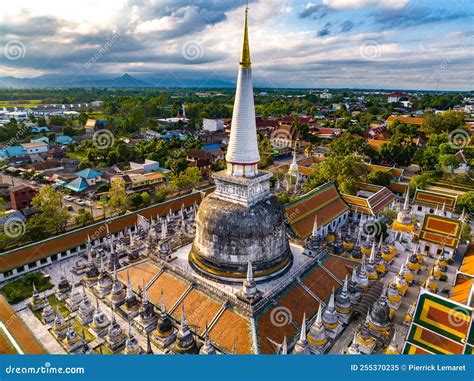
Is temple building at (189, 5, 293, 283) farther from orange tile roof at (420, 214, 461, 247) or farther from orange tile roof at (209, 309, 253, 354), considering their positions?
orange tile roof at (420, 214, 461, 247)

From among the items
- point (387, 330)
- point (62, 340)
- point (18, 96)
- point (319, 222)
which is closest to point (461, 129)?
point (319, 222)

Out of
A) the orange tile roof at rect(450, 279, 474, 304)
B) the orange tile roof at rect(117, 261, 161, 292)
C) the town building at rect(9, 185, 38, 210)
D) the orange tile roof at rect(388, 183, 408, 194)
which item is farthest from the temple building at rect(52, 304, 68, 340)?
the orange tile roof at rect(388, 183, 408, 194)

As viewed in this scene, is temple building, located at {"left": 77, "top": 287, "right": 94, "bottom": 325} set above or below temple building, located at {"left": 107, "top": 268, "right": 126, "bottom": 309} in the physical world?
below

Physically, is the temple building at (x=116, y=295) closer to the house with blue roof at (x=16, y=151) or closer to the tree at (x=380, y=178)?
the tree at (x=380, y=178)

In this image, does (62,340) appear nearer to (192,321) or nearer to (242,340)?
(192,321)

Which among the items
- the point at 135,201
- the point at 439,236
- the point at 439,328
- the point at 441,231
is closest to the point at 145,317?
the point at 439,328

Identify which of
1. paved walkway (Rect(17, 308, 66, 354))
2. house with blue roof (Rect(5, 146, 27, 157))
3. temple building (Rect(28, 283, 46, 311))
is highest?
house with blue roof (Rect(5, 146, 27, 157))

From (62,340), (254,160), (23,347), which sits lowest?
(62,340)

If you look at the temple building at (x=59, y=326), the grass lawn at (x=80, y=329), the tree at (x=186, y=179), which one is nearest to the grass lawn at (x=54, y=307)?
the grass lawn at (x=80, y=329)
